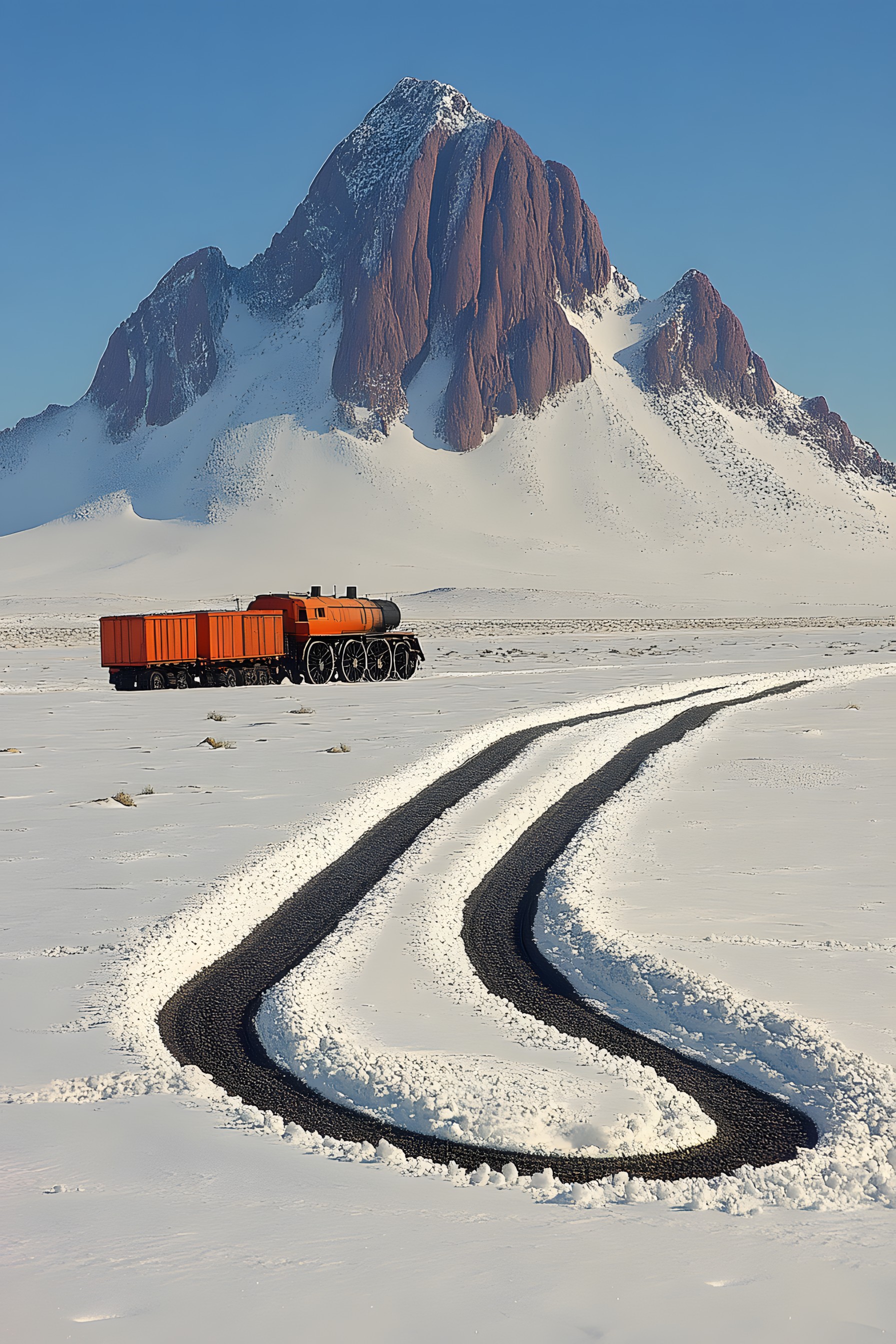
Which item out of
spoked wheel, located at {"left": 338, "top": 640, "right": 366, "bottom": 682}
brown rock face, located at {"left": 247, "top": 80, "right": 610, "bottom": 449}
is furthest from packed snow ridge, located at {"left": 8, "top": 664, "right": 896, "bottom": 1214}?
brown rock face, located at {"left": 247, "top": 80, "right": 610, "bottom": 449}

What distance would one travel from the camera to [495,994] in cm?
754

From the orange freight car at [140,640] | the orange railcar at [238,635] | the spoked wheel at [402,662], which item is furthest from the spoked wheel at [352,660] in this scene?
the orange freight car at [140,640]

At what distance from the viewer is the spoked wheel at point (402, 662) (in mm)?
40531

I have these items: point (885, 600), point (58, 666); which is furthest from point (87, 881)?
point (885, 600)

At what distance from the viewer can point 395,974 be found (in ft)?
25.5

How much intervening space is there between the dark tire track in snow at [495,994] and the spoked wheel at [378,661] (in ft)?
87.2

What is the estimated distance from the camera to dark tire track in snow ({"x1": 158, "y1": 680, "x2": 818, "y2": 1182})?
5.20 metres

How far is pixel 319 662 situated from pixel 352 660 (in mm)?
1460

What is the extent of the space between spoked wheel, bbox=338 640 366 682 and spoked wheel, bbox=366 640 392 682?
0.83ft

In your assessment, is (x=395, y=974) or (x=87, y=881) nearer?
(x=395, y=974)

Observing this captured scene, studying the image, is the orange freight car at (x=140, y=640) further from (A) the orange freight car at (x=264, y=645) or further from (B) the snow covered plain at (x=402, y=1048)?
(B) the snow covered plain at (x=402, y=1048)

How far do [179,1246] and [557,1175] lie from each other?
1669 millimetres

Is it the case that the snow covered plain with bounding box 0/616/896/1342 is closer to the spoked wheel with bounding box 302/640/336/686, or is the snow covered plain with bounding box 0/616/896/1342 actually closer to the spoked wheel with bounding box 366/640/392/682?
the spoked wheel with bounding box 302/640/336/686

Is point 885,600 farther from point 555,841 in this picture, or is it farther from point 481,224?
point 555,841
